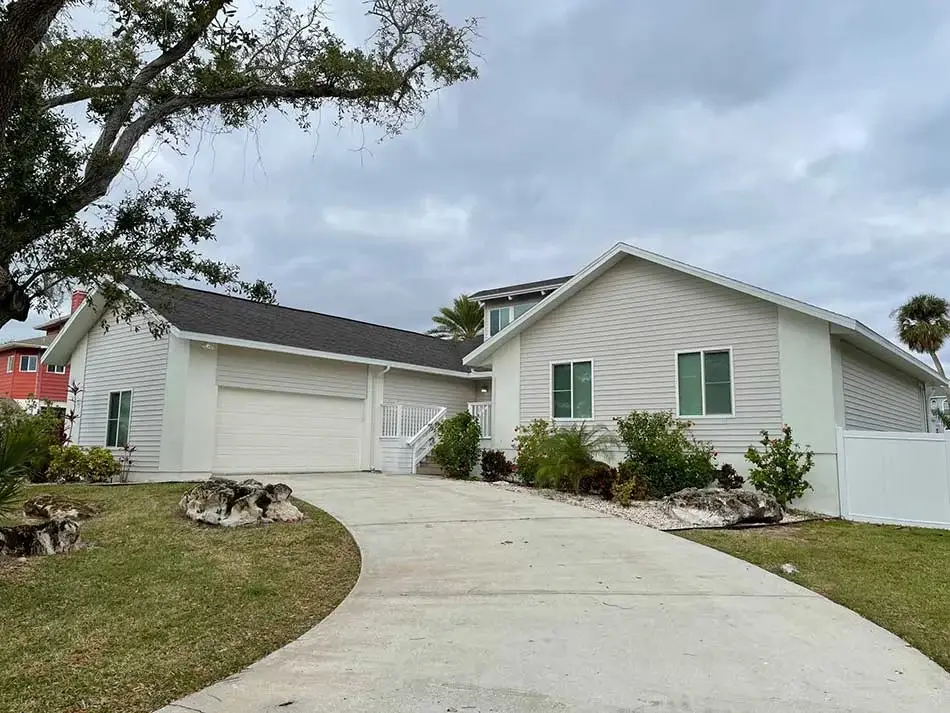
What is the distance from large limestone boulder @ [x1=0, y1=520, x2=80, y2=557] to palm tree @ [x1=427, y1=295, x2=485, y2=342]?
2840 cm

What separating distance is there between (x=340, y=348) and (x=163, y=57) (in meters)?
8.93

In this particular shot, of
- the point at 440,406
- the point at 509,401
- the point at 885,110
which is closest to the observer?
the point at 885,110

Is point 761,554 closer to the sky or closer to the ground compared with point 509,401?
closer to the ground

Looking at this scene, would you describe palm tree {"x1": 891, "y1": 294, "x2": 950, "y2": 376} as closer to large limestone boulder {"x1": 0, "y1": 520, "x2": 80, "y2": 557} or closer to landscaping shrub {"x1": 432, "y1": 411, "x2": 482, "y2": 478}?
landscaping shrub {"x1": 432, "y1": 411, "x2": 482, "y2": 478}

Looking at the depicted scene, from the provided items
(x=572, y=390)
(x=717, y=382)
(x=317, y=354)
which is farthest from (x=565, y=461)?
(x=317, y=354)

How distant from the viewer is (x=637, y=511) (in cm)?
1073

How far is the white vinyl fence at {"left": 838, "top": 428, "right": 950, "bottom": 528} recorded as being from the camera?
1012 cm

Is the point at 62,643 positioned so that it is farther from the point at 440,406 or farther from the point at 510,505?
the point at 440,406

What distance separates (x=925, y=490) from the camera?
10.2m

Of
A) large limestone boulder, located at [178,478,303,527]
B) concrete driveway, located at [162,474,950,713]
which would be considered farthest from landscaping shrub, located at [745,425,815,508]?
large limestone boulder, located at [178,478,303,527]

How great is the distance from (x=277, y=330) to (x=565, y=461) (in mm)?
8134

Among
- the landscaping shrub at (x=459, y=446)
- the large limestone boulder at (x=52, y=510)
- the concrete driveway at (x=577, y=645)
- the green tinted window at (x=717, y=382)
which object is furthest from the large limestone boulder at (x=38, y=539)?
the green tinted window at (x=717, y=382)

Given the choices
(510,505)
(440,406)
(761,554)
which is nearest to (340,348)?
(440,406)

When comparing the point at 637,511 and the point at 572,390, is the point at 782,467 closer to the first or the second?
the point at 637,511
